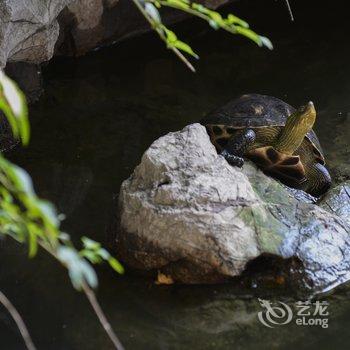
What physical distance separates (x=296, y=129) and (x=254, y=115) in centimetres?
32

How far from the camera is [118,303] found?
364 cm

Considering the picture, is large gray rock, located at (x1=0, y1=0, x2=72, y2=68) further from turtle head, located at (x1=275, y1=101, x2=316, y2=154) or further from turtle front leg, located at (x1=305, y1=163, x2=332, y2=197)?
turtle front leg, located at (x1=305, y1=163, x2=332, y2=197)

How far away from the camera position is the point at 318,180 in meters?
4.88

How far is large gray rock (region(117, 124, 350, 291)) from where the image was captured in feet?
12.2

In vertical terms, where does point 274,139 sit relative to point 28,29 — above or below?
below

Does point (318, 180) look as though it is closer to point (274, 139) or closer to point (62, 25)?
point (274, 139)

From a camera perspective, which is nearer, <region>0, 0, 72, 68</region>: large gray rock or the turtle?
the turtle

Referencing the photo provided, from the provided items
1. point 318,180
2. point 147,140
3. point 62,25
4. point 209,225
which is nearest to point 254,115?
point 318,180

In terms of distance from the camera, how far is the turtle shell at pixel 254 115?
480 cm

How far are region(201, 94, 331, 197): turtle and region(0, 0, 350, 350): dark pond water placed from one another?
0.29 metres

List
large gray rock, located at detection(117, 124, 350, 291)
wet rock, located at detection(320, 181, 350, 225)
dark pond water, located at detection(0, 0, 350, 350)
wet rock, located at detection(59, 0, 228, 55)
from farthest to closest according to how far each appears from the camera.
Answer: wet rock, located at detection(59, 0, 228, 55) → wet rock, located at detection(320, 181, 350, 225) → large gray rock, located at detection(117, 124, 350, 291) → dark pond water, located at detection(0, 0, 350, 350)

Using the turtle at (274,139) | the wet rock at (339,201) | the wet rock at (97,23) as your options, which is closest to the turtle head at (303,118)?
the turtle at (274,139)

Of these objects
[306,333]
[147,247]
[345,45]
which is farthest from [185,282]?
[345,45]

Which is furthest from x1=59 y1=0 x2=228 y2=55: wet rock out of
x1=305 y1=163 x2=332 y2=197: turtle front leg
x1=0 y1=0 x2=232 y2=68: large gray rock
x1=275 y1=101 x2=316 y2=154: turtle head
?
x1=305 y1=163 x2=332 y2=197: turtle front leg
